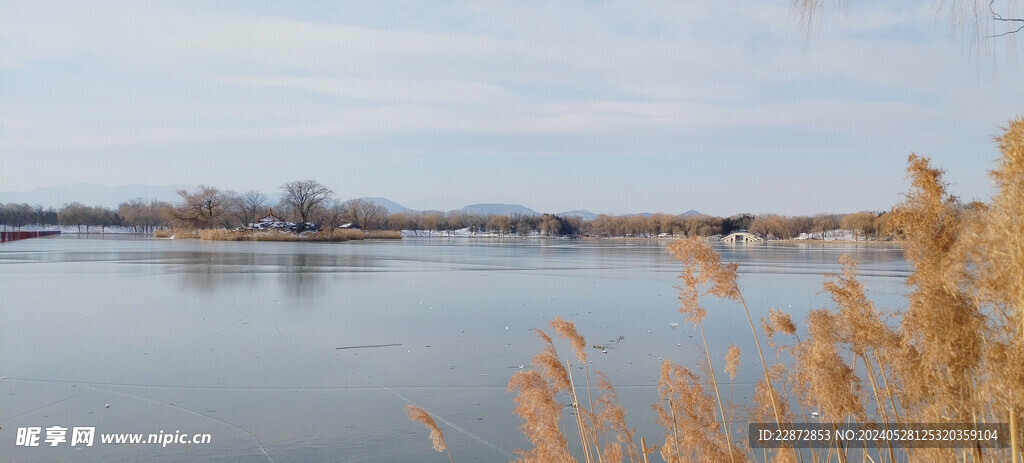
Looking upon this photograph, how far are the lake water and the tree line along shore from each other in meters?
37.2

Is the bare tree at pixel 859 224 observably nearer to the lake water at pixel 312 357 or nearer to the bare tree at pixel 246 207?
the lake water at pixel 312 357

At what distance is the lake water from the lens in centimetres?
465

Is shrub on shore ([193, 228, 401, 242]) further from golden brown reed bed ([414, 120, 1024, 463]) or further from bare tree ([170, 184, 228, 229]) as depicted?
golden brown reed bed ([414, 120, 1024, 463])

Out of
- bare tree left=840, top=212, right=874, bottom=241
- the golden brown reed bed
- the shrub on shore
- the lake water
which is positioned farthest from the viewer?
the shrub on shore

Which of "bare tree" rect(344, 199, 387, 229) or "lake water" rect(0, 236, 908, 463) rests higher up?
"bare tree" rect(344, 199, 387, 229)

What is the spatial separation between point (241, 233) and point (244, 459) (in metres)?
54.5

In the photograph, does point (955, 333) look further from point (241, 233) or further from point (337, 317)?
point (241, 233)

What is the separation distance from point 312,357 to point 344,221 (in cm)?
7805

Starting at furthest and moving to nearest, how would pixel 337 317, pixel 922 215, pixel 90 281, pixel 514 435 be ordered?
pixel 90 281 < pixel 337 317 < pixel 514 435 < pixel 922 215

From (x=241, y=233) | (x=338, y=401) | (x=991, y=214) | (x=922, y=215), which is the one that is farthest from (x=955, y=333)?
(x=241, y=233)

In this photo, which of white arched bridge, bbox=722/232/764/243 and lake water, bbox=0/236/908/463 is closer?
lake water, bbox=0/236/908/463

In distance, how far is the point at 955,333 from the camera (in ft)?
4.42

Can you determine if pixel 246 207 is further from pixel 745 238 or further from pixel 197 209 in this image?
pixel 745 238

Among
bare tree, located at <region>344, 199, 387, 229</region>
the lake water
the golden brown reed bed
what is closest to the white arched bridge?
bare tree, located at <region>344, 199, 387, 229</region>
